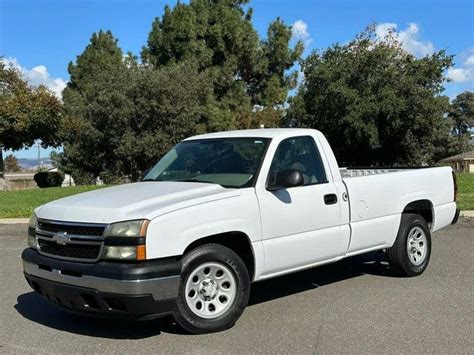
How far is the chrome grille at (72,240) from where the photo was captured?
183 inches

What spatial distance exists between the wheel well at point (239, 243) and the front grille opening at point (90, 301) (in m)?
1.02

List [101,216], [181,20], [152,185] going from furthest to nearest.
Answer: [181,20], [152,185], [101,216]

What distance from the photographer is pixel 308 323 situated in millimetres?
5207

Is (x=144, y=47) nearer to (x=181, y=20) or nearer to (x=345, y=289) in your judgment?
(x=181, y=20)

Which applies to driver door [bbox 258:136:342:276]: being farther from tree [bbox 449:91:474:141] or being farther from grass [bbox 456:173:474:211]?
tree [bbox 449:91:474:141]

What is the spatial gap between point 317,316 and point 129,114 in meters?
21.9

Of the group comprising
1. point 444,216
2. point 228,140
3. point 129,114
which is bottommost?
point 444,216

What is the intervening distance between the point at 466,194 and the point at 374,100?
487 inches

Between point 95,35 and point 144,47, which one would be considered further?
point 95,35

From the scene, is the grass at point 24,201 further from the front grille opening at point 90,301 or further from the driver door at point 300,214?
the front grille opening at point 90,301

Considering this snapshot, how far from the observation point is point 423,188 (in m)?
7.13

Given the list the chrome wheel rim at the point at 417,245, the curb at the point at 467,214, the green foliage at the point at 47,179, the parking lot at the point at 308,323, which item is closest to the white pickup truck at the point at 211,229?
the chrome wheel rim at the point at 417,245

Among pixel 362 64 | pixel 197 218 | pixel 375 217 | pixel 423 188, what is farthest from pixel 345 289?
pixel 362 64

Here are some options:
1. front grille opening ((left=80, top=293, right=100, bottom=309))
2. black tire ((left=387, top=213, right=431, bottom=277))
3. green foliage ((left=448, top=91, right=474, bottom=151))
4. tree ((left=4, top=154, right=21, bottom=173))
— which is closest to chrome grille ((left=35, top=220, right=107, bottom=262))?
front grille opening ((left=80, top=293, right=100, bottom=309))
